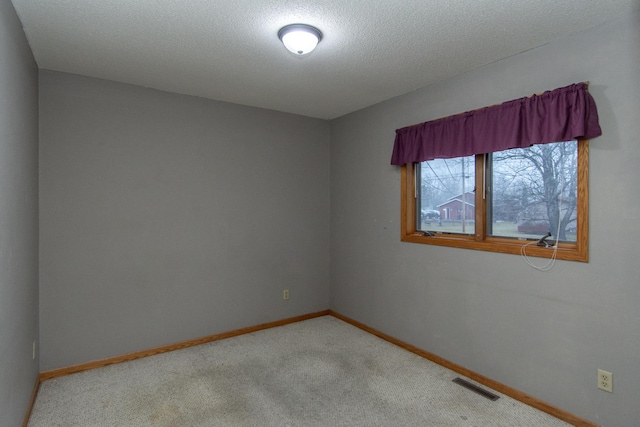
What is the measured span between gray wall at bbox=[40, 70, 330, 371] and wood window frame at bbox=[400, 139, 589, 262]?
129 cm

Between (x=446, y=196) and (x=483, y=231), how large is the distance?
51 cm

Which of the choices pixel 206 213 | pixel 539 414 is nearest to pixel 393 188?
pixel 206 213

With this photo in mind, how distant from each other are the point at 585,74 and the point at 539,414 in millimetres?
2230

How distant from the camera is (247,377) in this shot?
282cm

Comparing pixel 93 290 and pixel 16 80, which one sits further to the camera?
pixel 93 290

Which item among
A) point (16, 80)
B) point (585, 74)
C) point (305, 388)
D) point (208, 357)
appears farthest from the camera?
point (208, 357)

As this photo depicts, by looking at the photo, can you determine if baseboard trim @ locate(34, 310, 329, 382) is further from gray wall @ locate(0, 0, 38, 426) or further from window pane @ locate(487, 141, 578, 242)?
window pane @ locate(487, 141, 578, 242)

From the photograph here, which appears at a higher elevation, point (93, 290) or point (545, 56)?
point (545, 56)

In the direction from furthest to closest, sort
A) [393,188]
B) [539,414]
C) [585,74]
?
[393,188] < [539,414] < [585,74]

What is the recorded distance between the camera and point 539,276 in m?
2.43

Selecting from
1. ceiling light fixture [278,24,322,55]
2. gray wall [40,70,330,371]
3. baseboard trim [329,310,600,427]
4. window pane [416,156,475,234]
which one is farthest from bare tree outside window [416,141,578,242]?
ceiling light fixture [278,24,322,55]

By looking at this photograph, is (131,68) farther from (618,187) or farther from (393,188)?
(618,187)

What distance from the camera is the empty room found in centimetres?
207

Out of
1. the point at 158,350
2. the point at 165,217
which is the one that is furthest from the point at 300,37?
the point at 158,350
